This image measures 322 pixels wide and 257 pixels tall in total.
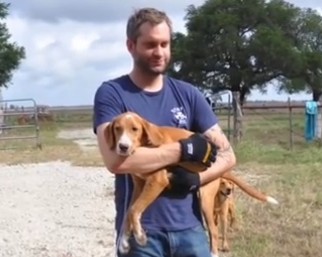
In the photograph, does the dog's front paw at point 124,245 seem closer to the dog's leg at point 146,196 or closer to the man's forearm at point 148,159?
the dog's leg at point 146,196

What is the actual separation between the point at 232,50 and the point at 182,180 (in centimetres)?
3655

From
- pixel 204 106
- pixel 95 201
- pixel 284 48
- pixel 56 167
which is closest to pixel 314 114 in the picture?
pixel 56 167

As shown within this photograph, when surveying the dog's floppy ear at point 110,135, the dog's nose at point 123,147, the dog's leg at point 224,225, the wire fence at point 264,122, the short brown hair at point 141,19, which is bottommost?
the wire fence at point 264,122

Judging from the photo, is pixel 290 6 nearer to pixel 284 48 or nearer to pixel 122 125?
pixel 284 48

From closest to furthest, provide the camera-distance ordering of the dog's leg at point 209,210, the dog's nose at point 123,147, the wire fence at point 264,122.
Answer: the dog's nose at point 123,147
the dog's leg at point 209,210
the wire fence at point 264,122

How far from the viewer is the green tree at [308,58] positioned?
42.1m

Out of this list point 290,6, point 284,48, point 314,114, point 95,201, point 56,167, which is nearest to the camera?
point 95,201

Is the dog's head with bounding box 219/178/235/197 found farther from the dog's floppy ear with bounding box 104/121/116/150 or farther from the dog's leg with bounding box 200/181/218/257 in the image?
the dog's floppy ear with bounding box 104/121/116/150

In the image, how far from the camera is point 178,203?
3.79m

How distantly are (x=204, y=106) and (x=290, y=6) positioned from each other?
133 feet

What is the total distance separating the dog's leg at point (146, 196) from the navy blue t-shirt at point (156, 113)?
56mm

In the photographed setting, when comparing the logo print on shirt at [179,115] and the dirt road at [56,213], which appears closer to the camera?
the logo print on shirt at [179,115]

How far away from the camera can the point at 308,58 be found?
41969 millimetres

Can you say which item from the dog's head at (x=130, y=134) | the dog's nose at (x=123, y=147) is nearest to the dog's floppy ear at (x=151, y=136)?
the dog's head at (x=130, y=134)
